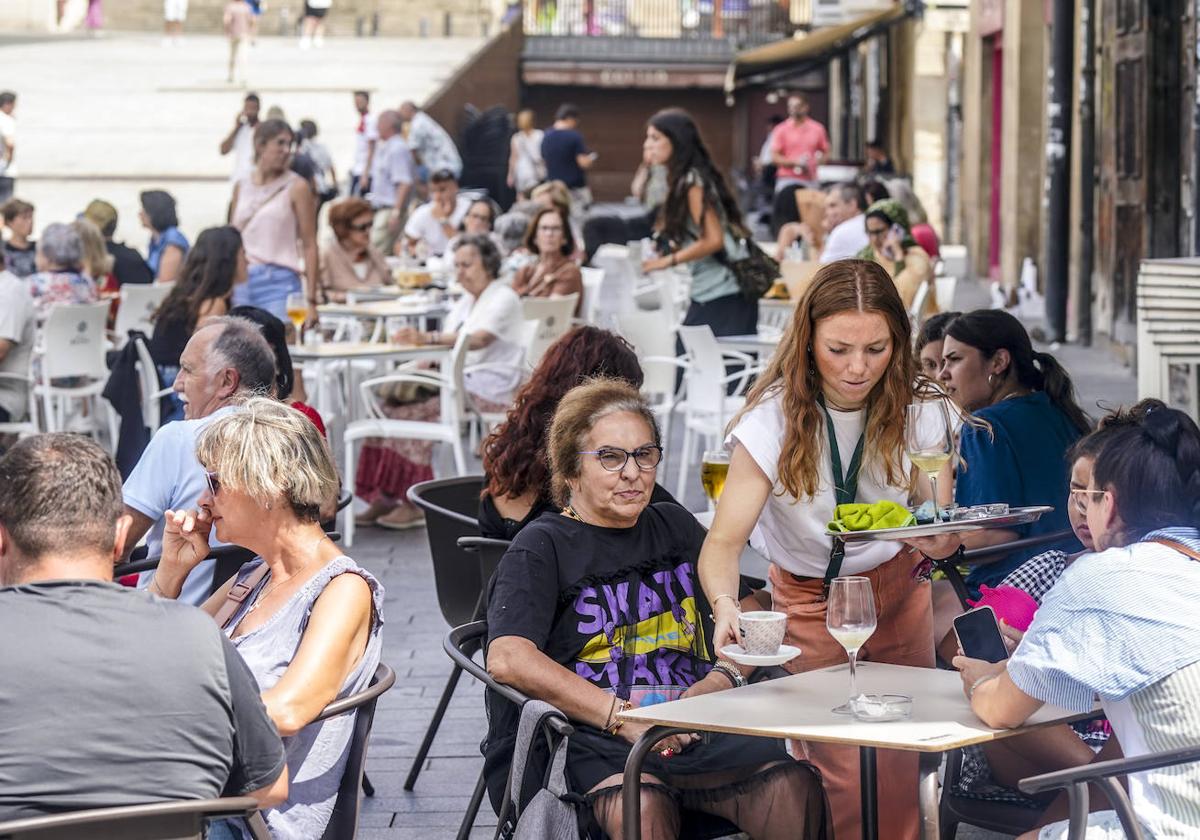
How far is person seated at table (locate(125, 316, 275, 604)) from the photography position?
4141 millimetres

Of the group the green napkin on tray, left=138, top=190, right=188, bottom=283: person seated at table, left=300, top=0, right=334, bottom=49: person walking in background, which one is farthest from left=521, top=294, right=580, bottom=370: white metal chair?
left=300, top=0, right=334, bottom=49: person walking in background

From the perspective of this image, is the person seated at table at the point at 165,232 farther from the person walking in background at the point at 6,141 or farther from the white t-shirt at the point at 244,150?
the person walking in background at the point at 6,141

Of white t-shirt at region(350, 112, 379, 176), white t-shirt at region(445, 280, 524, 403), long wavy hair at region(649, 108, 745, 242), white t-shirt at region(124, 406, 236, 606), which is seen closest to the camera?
white t-shirt at region(124, 406, 236, 606)

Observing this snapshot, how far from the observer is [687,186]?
882 centimetres

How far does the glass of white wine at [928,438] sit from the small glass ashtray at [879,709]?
0.74 metres

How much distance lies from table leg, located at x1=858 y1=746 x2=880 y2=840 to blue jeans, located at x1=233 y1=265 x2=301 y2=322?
6.54 meters

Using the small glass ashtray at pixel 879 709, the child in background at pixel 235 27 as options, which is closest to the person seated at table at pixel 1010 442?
the small glass ashtray at pixel 879 709

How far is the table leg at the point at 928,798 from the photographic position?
112 inches

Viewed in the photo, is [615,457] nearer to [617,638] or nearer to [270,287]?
[617,638]

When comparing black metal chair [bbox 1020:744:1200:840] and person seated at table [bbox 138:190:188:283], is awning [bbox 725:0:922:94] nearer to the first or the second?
person seated at table [bbox 138:190:188:283]

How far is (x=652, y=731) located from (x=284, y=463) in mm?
807

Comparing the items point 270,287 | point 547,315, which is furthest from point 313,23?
point 547,315

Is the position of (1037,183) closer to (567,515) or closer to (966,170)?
(966,170)

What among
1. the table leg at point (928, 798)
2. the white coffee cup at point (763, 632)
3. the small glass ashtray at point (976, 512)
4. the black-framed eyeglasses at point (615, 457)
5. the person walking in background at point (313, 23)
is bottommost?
the table leg at point (928, 798)
